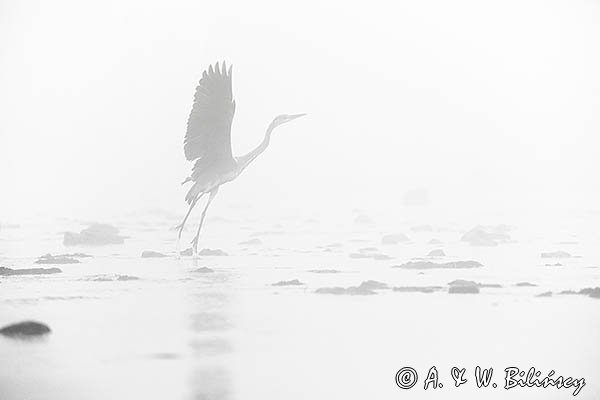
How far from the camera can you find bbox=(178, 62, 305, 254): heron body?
46.9 ft

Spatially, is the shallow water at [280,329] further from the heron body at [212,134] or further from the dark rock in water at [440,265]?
the heron body at [212,134]

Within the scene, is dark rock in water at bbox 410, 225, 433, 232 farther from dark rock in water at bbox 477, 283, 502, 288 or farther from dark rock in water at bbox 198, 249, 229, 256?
dark rock in water at bbox 477, 283, 502, 288

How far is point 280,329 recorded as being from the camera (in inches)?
345

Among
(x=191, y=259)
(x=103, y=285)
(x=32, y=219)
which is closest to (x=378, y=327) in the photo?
(x=103, y=285)

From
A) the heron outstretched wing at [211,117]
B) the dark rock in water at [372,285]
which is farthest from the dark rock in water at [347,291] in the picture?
the heron outstretched wing at [211,117]

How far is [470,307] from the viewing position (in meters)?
9.80

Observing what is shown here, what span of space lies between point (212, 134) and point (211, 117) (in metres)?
0.35

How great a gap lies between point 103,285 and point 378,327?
13.8ft

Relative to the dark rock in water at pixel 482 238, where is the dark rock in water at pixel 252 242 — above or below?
below

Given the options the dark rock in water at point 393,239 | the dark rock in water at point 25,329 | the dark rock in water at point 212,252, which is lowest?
the dark rock in water at point 25,329

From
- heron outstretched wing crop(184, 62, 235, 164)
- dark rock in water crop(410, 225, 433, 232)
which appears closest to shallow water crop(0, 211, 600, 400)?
heron outstretched wing crop(184, 62, 235, 164)

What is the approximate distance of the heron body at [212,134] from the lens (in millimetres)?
14289

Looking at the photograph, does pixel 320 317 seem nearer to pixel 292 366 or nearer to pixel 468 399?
pixel 292 366

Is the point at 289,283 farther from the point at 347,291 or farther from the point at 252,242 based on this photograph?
the point at 252,242
